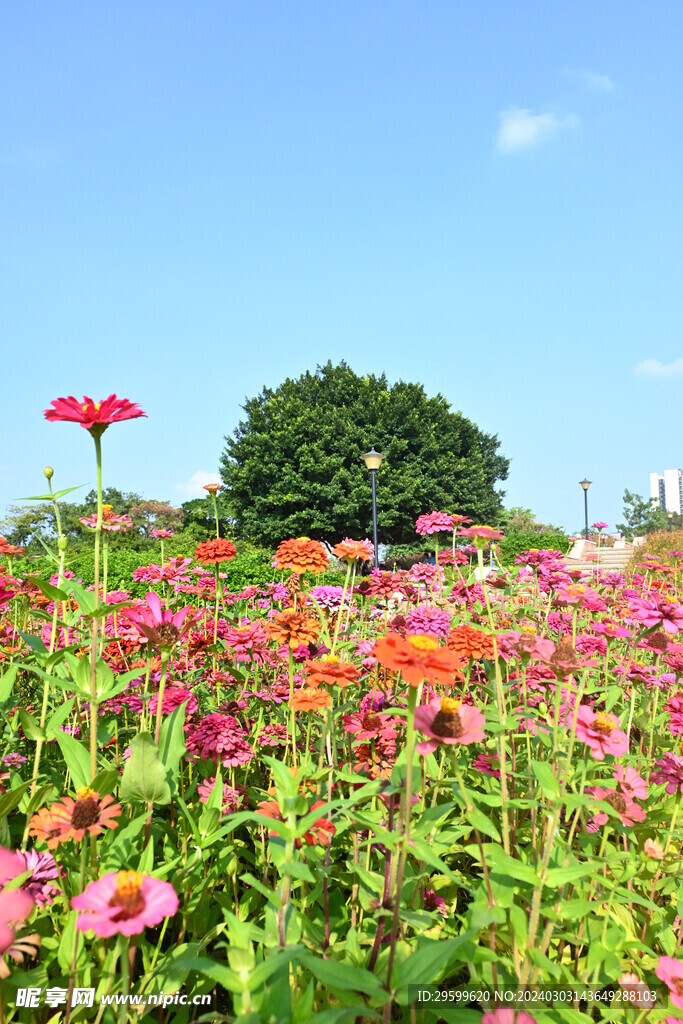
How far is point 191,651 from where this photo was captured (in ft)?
8.40

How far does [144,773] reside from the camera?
4.99ft

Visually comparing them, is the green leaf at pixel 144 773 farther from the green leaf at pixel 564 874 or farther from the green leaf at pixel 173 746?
the green leaf at pixel 564 874

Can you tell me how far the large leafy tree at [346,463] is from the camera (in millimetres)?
25797

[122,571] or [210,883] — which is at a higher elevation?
[122,571]

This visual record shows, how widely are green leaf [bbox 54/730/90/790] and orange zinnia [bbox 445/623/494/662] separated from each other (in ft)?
4.15

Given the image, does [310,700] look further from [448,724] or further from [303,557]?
[303,557]

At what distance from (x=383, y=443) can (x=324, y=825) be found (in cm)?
2555

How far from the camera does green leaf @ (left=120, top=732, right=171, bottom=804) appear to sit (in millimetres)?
1520

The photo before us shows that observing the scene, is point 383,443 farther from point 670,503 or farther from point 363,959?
point 670,503

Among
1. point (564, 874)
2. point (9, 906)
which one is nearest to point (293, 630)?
point (564, 874)

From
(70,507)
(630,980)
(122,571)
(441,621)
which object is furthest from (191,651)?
(70,507)

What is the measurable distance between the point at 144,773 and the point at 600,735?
1112mm

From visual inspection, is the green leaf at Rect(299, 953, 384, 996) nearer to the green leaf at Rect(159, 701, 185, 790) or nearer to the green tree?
the green leaf at Rect(159, 701, 185, 790)

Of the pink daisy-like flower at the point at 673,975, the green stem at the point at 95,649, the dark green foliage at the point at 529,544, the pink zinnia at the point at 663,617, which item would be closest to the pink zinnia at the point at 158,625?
the green stem at the point at 95,649
